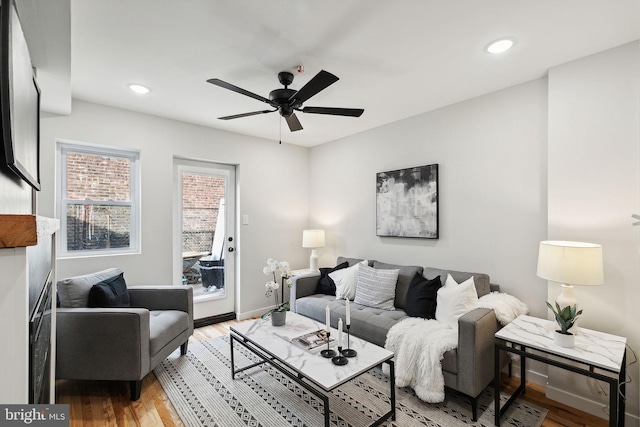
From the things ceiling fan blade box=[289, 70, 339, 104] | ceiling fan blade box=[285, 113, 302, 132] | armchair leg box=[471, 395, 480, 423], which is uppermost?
ceiling fan blade box=[289, 70, 339, 104]

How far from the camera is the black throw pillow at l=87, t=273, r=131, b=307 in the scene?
2.43 m

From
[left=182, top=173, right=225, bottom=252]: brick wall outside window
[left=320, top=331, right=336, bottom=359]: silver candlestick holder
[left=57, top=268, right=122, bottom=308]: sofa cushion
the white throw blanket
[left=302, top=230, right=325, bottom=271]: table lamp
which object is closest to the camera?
[left=320, top=331, right=336, bottom=359]: silver candlestick holder

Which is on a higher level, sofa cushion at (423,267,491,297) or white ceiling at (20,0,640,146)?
white ceiling at (20,0,640,146)

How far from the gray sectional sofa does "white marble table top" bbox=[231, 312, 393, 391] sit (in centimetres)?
41

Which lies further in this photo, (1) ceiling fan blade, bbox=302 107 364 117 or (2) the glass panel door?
(2) the glass panel door

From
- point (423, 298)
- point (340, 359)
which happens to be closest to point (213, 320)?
point (340, 359)

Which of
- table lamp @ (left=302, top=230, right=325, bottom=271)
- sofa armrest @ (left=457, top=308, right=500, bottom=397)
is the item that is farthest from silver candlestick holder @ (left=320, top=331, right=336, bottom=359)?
table lamp @ (left=302, top=230, right=325, bottom=271)

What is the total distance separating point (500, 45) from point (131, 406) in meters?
3.65

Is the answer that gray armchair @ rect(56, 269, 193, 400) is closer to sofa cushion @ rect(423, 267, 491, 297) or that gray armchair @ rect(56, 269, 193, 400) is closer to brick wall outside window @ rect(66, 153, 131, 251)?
brick wall outside window @ rect(66, 153, 131, 251)

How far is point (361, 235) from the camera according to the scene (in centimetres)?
405

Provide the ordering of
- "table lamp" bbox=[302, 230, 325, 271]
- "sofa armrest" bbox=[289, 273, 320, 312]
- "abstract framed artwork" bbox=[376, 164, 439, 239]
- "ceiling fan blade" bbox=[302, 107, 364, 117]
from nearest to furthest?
A: "ceiling fan blade" bbox=[302, 107, 364, 117], "abstract framed artwork" bbox=[376, 164, 439, 239], "sofa armrest" bbox=[289, 273, 320, 312], "table lamp" bbox=[302, 230, 325, 271]

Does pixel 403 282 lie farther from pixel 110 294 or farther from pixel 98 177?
pixel 98 177

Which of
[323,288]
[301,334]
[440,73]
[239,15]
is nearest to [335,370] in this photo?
[301,334]

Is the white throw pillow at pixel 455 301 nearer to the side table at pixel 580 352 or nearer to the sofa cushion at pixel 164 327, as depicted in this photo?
the side table at pixel 580 352
